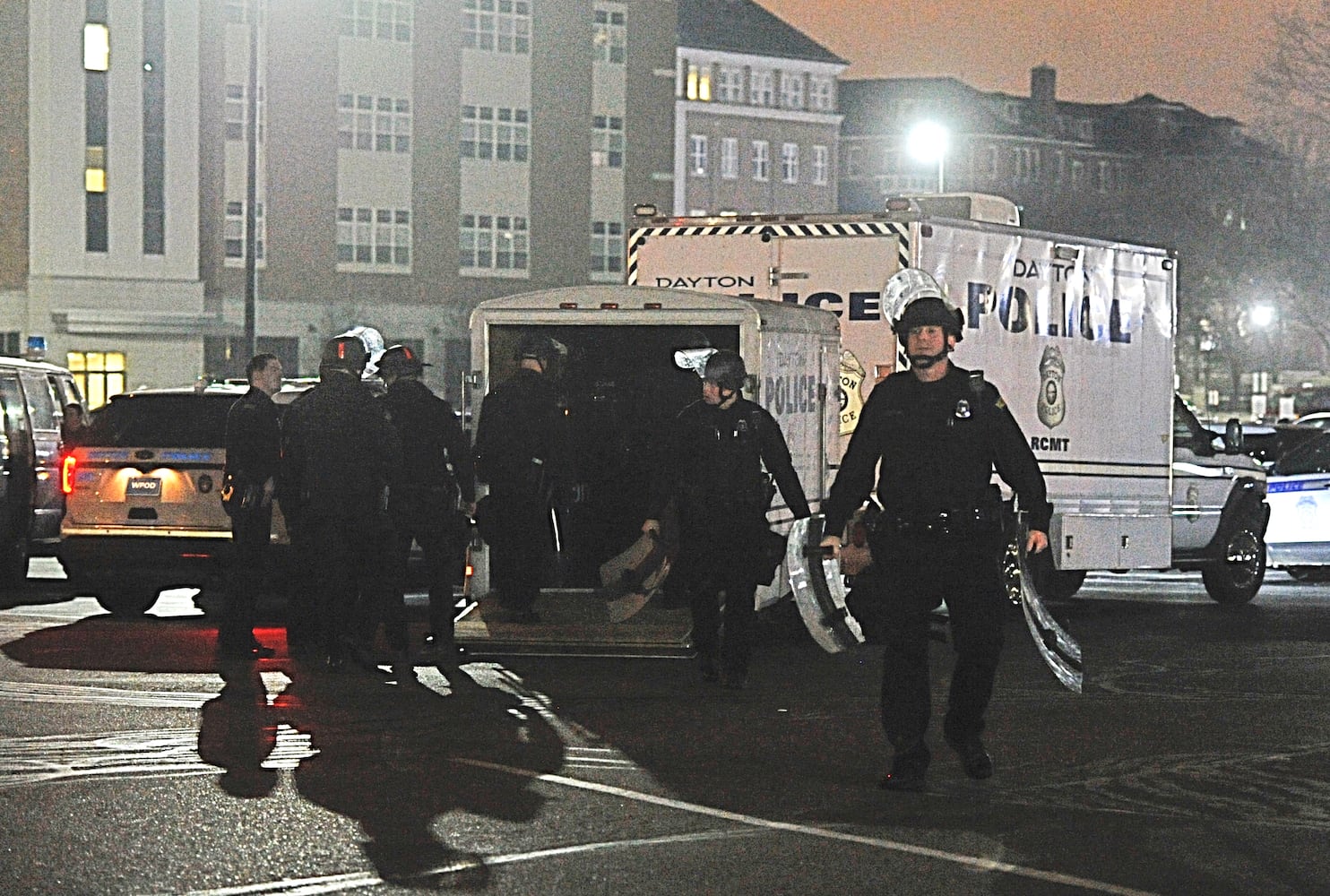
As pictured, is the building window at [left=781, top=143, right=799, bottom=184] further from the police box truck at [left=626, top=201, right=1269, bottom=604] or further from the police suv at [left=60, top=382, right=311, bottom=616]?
the police suv at [left=60, top=382, right=311, bottom=616]

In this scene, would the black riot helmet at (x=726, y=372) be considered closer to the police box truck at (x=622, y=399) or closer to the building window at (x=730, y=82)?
the police box truck at (x=622, y=399)

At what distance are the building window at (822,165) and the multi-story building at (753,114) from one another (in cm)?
4

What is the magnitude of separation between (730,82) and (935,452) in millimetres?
100105

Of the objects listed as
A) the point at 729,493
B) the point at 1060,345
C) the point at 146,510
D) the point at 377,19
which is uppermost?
the point at 377,19

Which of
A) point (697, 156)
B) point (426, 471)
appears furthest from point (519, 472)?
point (697, 156)

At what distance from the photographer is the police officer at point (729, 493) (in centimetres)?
1185

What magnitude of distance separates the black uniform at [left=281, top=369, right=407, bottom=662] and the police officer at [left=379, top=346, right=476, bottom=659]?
0.25m

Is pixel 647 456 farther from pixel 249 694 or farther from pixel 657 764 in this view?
pixel 657 764

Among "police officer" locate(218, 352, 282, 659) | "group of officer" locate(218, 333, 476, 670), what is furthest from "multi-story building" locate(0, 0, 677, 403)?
"group of officer" locate(218, 333, 476, 670)

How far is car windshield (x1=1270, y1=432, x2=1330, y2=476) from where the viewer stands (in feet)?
67.2

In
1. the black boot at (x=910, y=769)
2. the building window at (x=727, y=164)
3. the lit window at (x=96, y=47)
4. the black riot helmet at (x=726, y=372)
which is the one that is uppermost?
the building window at (x=727, y=164)

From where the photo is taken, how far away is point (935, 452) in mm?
8797

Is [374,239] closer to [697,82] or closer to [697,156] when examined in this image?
[697,156]

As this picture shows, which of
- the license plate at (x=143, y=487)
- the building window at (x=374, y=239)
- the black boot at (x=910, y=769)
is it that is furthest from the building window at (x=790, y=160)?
the black boot at (x=910, y=769)
